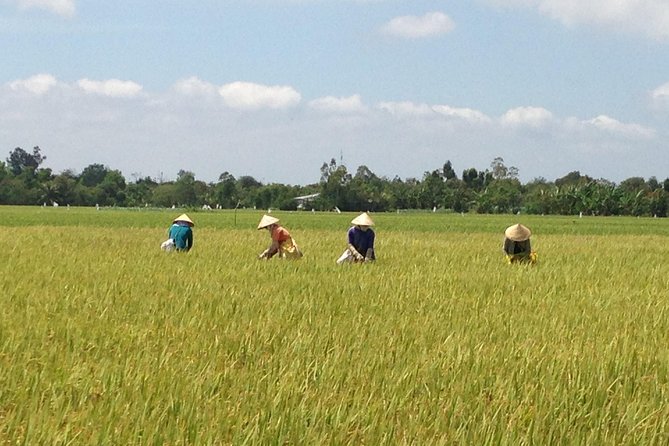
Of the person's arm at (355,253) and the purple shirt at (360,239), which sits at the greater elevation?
the purple shirt at (360,239)

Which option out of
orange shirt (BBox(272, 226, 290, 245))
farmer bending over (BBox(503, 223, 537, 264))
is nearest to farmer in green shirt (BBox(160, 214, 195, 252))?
orange shirt (BBox(272, 226, 290, 245))

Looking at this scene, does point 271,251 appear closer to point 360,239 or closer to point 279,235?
point 279,235

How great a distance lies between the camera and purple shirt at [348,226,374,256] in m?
8.84

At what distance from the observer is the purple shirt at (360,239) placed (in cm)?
884

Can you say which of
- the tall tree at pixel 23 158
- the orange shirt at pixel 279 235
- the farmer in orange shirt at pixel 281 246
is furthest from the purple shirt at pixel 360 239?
the tall tree at pixel 23 158

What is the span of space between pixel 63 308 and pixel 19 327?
31.4 inches

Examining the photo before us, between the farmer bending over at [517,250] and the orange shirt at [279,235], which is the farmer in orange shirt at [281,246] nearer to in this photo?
the orange shirt at [279,235]

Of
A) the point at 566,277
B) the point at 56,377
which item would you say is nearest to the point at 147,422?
the point at 56,377

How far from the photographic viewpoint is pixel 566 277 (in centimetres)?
770

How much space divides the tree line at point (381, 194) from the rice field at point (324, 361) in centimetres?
5977

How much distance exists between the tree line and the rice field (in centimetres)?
5977

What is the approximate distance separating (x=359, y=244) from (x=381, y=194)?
6347cm

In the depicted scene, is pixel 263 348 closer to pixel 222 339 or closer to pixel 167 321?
pixel 222 339

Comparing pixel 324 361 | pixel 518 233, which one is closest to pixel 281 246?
pixel 518 233
